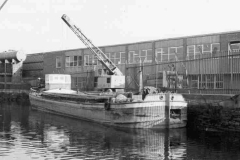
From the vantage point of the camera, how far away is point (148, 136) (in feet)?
75.5

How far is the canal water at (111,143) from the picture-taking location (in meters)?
17.1

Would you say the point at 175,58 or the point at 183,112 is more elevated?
the point at 175,58

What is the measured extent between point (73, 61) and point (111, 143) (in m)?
38.4

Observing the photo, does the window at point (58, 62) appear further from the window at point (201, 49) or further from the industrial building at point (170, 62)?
the window at point (201, 49)

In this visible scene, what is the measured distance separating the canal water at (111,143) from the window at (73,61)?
29830mm

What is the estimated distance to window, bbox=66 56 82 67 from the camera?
5625cm

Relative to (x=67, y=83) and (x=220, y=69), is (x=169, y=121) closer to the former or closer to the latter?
(x=220, y=69)

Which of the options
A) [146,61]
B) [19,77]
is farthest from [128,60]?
[19,77]

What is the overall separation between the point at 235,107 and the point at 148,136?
6.13m

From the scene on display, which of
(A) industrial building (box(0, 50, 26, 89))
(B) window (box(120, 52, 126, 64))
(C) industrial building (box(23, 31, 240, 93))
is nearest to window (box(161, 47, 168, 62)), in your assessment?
(C) industrial building (box(23, 31, 240, 93))

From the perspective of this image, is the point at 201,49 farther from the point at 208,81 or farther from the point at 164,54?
the point at 208,81

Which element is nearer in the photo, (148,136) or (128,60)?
(148,136)

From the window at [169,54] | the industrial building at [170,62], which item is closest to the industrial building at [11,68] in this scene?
the industrial building at [170,62]

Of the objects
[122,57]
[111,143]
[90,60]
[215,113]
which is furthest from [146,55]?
[111,143]
